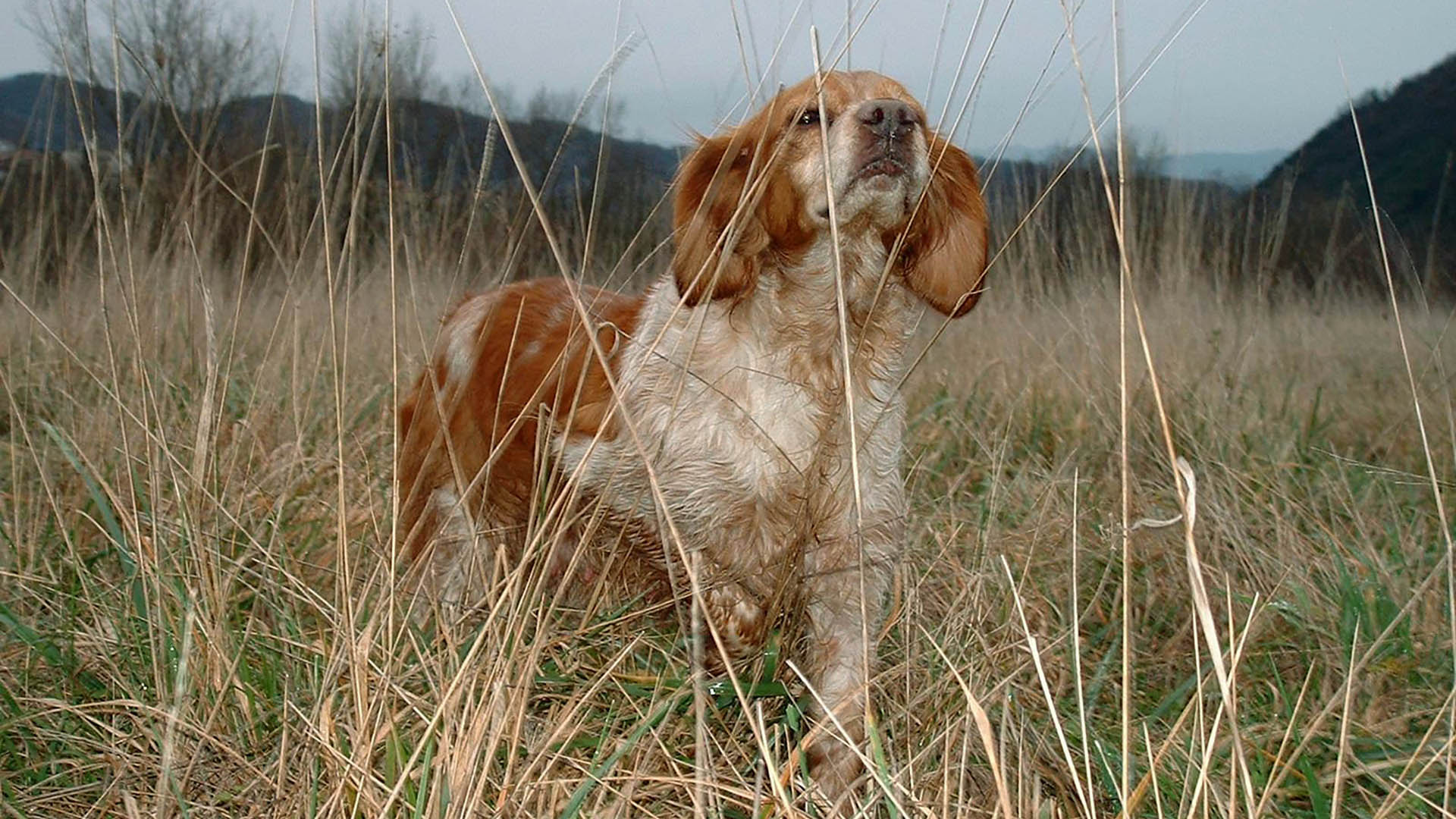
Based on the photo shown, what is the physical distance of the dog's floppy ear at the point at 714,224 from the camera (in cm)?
217

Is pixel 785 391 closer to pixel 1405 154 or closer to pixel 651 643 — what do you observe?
pixel 651 643

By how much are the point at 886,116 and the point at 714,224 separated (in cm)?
40

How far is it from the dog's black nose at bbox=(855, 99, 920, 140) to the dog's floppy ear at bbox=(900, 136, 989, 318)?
0.25 meters

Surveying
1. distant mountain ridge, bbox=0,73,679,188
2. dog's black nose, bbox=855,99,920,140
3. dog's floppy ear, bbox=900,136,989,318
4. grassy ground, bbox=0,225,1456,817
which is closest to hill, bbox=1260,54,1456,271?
distant mountain ridge, bbox=0,73,679,188

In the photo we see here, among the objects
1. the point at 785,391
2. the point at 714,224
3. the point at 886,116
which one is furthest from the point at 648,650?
the point at 886,116

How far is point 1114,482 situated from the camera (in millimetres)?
3463

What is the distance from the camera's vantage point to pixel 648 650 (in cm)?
238

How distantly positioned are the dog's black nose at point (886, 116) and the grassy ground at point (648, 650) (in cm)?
76

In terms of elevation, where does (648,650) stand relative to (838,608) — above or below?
below

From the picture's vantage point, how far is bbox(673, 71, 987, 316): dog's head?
2098mm

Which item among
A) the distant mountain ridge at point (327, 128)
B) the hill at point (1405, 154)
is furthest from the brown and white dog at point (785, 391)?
the hill at point (1405, 154)

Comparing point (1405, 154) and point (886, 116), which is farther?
point (1405, 154)

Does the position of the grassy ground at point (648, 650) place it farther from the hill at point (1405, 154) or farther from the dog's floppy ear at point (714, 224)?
the hill at point (1405, 154)

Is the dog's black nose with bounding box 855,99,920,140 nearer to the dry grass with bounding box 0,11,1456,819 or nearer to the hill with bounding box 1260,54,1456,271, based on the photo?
the dry grass with bounding box 0,11,1456,819
